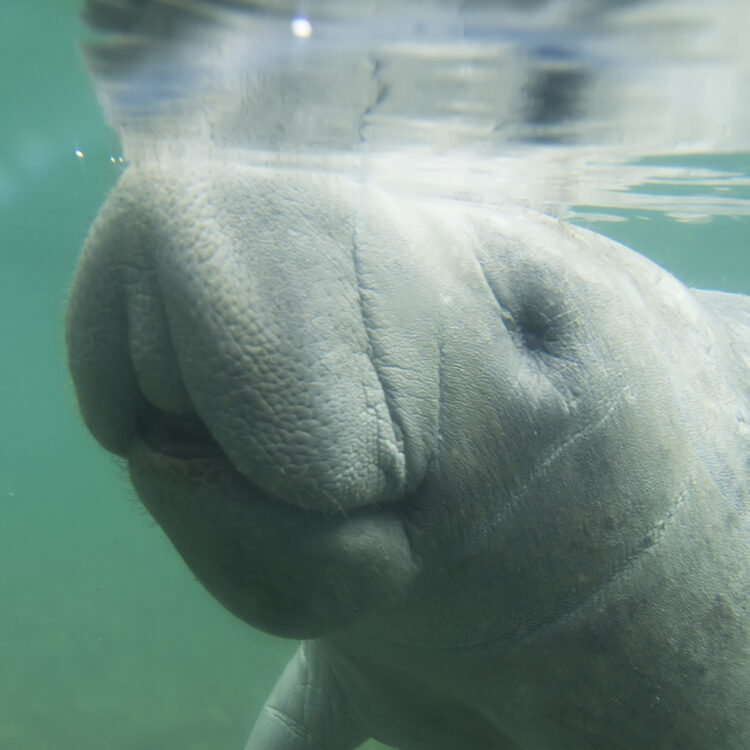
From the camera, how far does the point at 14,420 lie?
4301 inches

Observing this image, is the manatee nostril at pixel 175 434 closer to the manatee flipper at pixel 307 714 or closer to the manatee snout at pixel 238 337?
the manatee snout at pixel 238 337

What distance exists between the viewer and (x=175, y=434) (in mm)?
1806

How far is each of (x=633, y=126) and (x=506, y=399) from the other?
5.99 metres

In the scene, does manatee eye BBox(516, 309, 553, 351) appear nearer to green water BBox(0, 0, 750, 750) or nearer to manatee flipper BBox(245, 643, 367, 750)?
green water BBox(0, 0, 750, 750)

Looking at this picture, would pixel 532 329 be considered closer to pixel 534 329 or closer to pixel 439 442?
pixel 534 329

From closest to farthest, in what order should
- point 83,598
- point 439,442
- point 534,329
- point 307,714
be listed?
point 439,442 → point 534,329 → point 307,714 → point 83,598

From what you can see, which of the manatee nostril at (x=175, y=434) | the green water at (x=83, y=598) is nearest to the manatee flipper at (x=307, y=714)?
the green water at (x=83, y=598)

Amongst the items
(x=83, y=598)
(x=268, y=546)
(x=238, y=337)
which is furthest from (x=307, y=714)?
(x=83, y=598)

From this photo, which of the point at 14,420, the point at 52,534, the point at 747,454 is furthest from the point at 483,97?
the point at 14,420

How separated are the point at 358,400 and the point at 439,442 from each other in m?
0.32

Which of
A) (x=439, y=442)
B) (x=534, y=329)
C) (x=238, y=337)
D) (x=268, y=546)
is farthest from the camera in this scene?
(x=534, y=329)

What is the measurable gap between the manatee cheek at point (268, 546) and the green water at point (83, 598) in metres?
0.50

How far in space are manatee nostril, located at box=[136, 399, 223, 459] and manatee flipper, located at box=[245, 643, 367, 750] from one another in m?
2.33

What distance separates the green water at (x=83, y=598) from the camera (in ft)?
28.6
